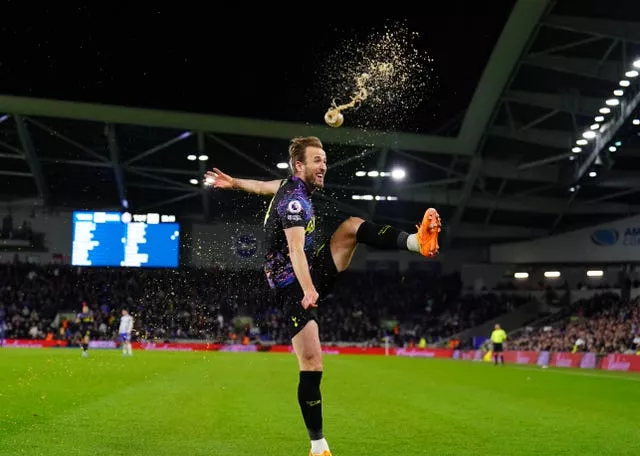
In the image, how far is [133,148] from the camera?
5206 centimetres

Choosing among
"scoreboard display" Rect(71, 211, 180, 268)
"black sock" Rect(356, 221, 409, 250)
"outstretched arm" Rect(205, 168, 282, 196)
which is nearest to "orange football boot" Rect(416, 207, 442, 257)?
"black sock" Rect(356, 221, 409, 250)

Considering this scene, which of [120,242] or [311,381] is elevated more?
[120,242]

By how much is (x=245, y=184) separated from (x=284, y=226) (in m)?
1.23

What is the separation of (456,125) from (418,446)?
44016mm

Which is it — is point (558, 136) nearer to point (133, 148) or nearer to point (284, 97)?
point (284, 97)

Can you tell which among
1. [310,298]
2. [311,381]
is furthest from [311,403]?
[310,298]

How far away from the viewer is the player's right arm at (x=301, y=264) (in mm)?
6512

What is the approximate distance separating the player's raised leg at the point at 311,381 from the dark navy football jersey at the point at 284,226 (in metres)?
0.51

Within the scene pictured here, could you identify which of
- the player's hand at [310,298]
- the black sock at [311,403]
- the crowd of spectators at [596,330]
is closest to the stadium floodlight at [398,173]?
the crowd of spectators at [596,330]

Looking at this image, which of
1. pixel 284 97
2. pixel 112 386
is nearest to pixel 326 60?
pixel 284 97

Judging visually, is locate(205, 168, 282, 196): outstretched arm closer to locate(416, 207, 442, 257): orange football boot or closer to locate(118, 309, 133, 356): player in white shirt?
locate(416, 207, 442, 257): orange football boot

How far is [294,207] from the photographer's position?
6.74m

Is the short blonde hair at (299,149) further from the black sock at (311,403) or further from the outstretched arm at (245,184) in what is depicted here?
the black sock at (311,403)

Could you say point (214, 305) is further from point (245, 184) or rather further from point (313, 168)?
point (313, 168)
